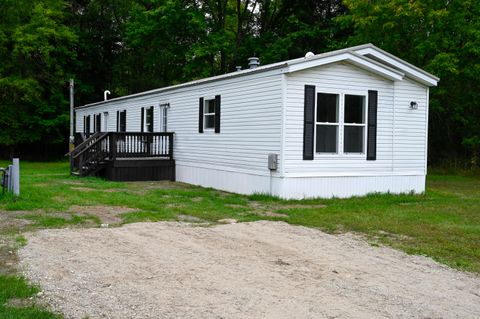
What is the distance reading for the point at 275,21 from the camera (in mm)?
30594

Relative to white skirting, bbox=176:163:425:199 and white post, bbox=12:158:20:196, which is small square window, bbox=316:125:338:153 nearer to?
white skirting, bbox=176:163:425:199

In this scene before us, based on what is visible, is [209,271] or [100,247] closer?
[209,271]

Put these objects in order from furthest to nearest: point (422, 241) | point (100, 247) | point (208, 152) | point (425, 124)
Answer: point (208, 152)
point (425, 124)
point (422, 241)
point (100, 247)

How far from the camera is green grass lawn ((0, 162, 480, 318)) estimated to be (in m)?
6.78

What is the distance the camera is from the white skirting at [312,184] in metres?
11.6

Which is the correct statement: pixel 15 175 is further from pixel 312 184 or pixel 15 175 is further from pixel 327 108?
pixel 327 108

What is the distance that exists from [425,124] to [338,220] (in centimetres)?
562

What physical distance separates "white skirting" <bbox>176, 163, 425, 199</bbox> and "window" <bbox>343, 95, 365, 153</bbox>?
2.32ft

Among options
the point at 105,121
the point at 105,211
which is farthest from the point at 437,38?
the point at 105,211

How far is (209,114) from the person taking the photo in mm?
14789

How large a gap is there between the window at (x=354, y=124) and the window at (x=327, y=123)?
25 centimetres

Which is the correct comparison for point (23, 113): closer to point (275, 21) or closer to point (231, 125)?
point (275, 21)

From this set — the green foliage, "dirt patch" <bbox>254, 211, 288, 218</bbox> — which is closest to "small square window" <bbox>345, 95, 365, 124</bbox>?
"dirt patch" <bbox>254, 211, 288, 218</bbox>

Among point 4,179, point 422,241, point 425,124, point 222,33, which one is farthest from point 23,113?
point 422,241
